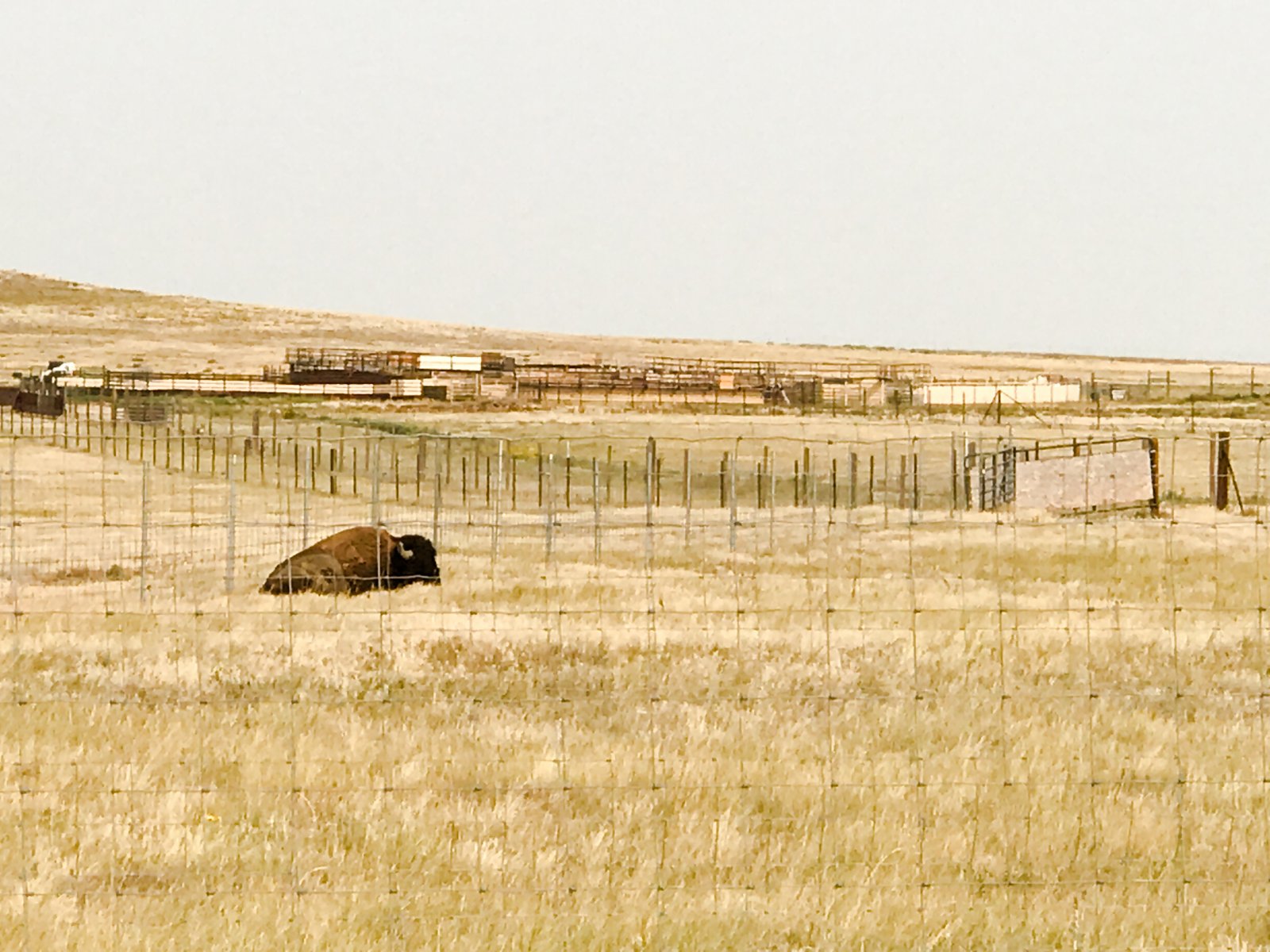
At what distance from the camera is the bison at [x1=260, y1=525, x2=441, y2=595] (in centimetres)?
2178

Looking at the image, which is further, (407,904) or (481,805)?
(481,805)

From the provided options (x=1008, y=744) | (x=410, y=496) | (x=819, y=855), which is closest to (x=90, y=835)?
(x=819, y=855)

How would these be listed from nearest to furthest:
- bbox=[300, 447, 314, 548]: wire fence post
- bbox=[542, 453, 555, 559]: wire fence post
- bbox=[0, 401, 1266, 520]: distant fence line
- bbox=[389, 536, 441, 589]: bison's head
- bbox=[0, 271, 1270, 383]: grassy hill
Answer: bbox=[300, 447, 314, 548]: wire fence post → bbox=[389, 536, 441, 589]: bison's head → bbox=[542, 453, 555, 559]: wire fence post → bbox=[0, 401, 1266, 520]: distant fence line → bbox=[0, 271, 1270, 383]: grassy hill

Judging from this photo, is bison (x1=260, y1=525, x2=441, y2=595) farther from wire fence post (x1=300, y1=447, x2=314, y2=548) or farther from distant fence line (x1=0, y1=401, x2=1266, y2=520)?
distant fence line (x1=0, y1=401, x2=1266, y2=520)

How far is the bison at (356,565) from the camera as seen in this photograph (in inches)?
858

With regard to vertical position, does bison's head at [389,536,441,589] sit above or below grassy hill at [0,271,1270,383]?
below

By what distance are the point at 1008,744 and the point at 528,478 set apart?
4052cm

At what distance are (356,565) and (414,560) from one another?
1.04 m

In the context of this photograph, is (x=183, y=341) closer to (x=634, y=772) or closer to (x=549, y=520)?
(x=549, y=520)

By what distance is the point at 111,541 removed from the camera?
104 feet

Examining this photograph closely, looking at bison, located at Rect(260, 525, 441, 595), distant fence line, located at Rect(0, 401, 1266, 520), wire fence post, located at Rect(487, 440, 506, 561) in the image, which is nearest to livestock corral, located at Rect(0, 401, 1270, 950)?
bison, located at Rect(260, 525, 441, 595)

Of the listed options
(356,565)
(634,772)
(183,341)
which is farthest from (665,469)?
(183,341)

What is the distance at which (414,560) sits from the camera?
23422 millimetres

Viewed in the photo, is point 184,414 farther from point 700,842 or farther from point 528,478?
point 700,842
